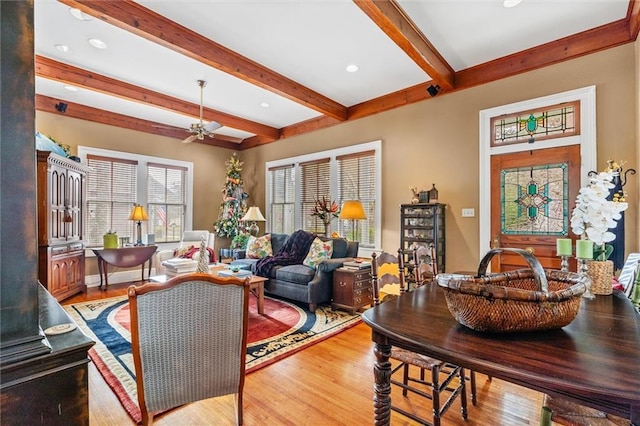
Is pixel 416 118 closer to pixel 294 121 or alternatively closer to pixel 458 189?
pixel 458 189

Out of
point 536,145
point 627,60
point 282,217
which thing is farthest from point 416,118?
point 282,217

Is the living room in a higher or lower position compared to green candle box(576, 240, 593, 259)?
higher

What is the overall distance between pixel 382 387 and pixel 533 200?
3.47m

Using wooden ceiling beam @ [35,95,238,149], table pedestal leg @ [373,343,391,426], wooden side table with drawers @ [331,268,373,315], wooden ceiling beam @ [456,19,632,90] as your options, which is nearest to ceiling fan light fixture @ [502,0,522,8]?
wooden ceiling beam @ [456,19,632,90]

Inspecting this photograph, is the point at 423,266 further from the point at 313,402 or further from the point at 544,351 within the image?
the point at 544,351

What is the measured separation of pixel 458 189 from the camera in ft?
14.0

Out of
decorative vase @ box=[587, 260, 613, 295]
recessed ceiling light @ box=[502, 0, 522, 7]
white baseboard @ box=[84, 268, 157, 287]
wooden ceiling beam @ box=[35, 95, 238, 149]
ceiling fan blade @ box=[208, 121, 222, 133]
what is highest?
recessed ceiling light @ box=[502, 0, 522, 7]

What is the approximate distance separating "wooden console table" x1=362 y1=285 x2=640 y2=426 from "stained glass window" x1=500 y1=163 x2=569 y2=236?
242 centimetres

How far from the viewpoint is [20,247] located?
35.9 inches

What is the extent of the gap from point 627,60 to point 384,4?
263 cm

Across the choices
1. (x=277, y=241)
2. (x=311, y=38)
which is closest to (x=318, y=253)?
(x=277, y=241)

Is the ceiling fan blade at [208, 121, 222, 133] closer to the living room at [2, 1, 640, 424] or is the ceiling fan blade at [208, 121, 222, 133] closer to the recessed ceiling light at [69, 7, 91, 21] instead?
the recessed ceiling light at [69, 7, 91, 21]

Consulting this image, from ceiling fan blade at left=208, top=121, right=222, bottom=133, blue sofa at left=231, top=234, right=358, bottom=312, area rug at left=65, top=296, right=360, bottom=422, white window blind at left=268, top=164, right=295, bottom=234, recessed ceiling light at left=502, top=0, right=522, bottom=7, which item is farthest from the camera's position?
white window blind at left=268, top=164, right=295, bottom=234

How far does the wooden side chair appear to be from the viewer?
1627 millimetres
